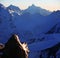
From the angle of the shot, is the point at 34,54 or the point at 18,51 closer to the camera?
the point at 18,51

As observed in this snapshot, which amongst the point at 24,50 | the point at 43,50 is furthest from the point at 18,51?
the point at 43,50

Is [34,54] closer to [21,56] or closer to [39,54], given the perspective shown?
[39,54]

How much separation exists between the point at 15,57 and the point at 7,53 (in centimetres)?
8

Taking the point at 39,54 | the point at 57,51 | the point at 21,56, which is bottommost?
the point at 39,54

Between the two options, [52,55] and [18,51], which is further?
[52,55]

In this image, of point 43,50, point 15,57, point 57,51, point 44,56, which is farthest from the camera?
point 43,50

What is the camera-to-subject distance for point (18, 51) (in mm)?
2713

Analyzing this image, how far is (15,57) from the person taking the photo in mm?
2654

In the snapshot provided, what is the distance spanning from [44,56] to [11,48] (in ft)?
583

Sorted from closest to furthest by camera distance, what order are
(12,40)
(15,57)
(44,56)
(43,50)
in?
(15,57) < (12,40) < (44,56) < (43,50)

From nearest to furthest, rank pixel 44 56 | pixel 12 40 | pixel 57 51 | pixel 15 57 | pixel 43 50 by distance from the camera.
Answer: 1. pixel 15 57
2. pixel 12 40
3. pixel 57 51
4. pixel 44 56
5. pixel 43 50

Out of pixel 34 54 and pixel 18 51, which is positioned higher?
pixel 18 51

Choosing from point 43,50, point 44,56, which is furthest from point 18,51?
point 43,50

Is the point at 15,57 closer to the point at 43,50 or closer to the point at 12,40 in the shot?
the point at 12,40
